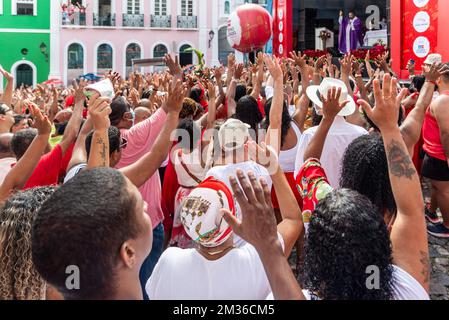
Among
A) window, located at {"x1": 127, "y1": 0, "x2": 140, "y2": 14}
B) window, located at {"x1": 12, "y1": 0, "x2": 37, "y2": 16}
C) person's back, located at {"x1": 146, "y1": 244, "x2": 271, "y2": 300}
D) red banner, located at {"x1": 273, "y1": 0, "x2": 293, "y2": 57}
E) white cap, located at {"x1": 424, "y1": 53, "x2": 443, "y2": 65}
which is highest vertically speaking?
window, located at {"x1": 127, "y1": 0, "x2": 140, "y2": 14}

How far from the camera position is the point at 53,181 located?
3.04m

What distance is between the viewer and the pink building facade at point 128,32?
32.9 m

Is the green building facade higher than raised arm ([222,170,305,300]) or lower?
higher

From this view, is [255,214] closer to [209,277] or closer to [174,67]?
[209,277]

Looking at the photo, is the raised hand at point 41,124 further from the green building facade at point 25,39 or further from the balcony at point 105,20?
the balcony at point 105,20

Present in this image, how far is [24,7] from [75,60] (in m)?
4.38

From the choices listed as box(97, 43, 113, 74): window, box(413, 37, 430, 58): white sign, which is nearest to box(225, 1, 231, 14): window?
box(97, 43, 113, 74): window

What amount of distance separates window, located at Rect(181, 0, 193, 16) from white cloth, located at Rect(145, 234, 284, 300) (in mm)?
34002

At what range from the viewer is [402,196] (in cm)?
195

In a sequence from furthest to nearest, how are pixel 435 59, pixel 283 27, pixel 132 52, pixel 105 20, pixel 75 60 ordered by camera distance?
pixel 132 52, pixel 105 20, pixel 75 60, pixel 283 27, pixel 435 59

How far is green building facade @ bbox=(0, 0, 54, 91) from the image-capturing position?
31562 mm

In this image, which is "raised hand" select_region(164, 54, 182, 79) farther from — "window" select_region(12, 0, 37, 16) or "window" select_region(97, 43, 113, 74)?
"window" select_region(12, 0, 37, 16)

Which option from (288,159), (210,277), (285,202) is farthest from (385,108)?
(288,159)
